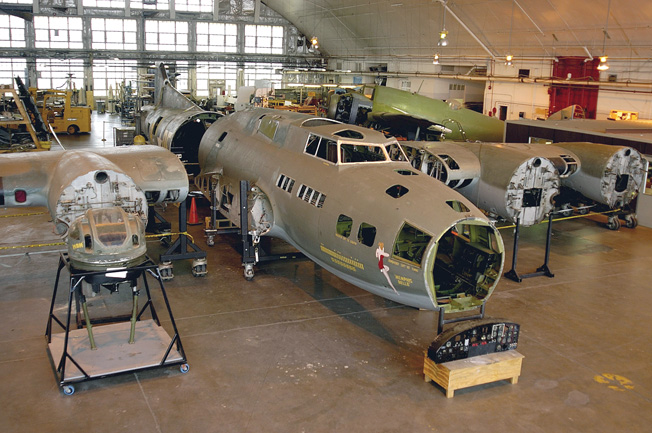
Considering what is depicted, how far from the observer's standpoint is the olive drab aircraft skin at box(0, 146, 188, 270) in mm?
10086

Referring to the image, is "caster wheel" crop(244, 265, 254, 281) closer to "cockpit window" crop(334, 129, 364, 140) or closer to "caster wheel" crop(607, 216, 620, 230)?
"cockpit window" crop(334, 129, 364, 140)

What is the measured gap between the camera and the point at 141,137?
25.7 meters

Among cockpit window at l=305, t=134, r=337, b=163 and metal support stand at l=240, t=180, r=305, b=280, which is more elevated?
cockpit window at l=305, t=134, r=337, b=163

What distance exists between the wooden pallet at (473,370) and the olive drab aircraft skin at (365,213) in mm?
1203

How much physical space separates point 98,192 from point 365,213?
604cm

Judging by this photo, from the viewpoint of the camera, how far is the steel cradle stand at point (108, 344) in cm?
966

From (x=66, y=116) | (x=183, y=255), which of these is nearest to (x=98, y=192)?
(x=183, y=255)

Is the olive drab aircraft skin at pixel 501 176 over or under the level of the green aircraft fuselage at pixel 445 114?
under

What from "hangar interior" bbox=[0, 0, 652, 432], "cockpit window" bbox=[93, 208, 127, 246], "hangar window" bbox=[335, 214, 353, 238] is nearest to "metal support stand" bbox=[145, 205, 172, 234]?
"hangar interior" bbox=[0, 0, 652, 432]

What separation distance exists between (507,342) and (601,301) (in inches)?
199

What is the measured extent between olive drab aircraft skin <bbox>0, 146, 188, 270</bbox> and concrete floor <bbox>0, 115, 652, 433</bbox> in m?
2.10

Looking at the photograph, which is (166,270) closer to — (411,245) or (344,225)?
(344,225)

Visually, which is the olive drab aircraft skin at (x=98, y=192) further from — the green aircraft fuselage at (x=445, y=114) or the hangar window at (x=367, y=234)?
the green aircraft fuselage at (x=445, y=114)

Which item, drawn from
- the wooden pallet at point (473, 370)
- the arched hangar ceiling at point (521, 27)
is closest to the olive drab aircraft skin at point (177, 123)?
the wooden pallet at point (473, 370)
